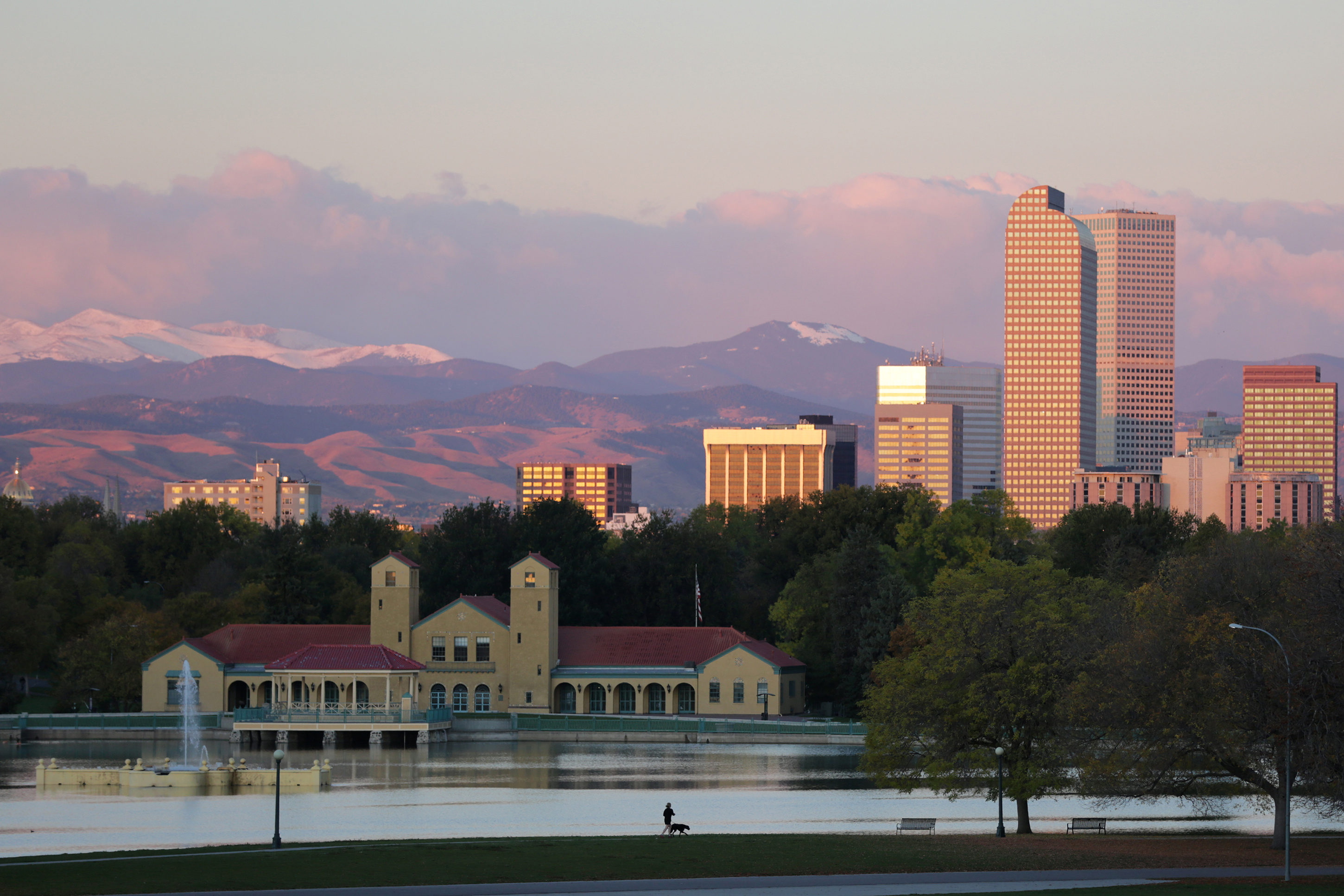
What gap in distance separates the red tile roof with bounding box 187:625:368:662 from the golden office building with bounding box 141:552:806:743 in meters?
0.08

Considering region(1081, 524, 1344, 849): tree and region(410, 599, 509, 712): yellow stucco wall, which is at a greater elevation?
region(1081, 524, 1344, 849): tree

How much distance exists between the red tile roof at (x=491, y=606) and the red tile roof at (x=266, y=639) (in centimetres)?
670

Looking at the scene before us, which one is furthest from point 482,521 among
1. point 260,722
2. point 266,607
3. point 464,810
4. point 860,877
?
point 860,877

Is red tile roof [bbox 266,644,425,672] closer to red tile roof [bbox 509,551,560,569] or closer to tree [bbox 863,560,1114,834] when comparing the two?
red tile roof [bbox 509,551,560,569]

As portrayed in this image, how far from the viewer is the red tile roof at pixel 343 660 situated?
102m

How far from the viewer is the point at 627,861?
137 feet

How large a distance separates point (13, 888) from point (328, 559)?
100245 mm

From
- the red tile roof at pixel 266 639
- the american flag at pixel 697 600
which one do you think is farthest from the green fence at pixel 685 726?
the red tile roof at pixel 266 639

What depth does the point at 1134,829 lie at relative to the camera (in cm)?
5503

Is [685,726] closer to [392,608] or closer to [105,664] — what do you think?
[392,608]

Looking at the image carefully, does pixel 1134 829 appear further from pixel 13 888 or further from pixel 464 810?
pixel 13 888

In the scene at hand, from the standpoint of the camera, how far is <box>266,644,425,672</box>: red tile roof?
10238cm

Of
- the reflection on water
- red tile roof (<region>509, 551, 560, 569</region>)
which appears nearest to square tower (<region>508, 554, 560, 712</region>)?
red tile roof (<region>509, 551, 560, 569</region>)

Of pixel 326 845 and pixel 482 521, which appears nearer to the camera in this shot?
pixel 326 845
